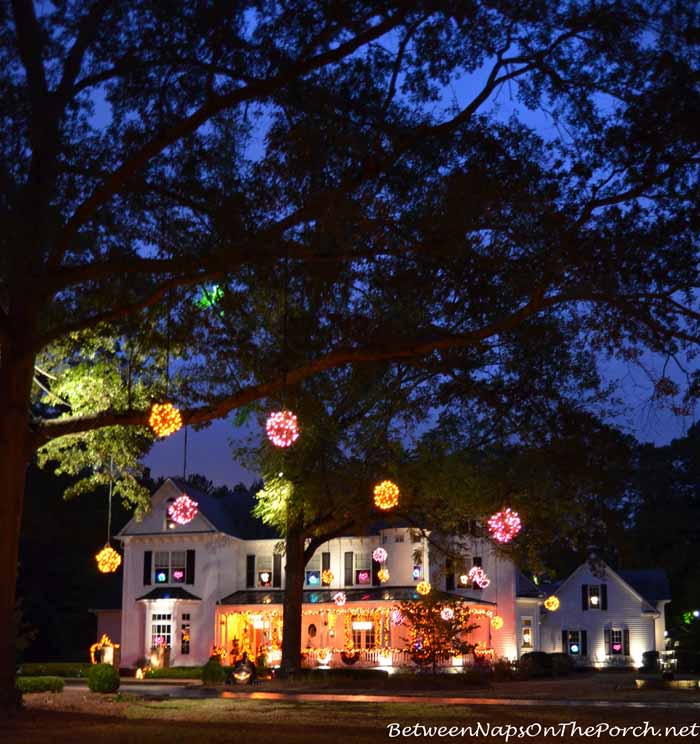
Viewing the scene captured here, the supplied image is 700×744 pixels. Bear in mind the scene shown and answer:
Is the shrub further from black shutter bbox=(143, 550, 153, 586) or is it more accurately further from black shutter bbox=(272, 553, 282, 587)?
black shutter bbox=(143, 550, 153, 586)

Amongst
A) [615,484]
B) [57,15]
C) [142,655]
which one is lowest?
[142,655]

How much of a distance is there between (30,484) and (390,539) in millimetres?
21862

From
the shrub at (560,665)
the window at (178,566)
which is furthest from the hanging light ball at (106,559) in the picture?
the window at (178,566)

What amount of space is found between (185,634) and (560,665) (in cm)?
1737

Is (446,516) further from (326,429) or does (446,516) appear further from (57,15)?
(57,15)

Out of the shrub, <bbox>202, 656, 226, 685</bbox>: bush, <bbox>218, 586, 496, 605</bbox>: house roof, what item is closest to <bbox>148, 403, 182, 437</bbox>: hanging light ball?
<bbox>202, 656, 226, 685</bbox>: bush

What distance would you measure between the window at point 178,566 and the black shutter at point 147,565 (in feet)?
3.52

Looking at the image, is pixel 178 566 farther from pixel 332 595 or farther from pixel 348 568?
pixel 348 568

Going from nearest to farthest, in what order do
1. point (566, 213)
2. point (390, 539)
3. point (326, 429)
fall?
point (566, 213), point (326, 429), point (390, 539)

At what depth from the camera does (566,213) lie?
47.5 ft

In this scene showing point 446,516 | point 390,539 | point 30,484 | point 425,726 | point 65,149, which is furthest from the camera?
point 30,484

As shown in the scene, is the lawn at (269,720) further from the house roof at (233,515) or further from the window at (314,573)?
the house roof at (233,515)

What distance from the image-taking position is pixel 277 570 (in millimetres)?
47875

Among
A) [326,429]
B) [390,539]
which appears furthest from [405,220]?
[390,539]
